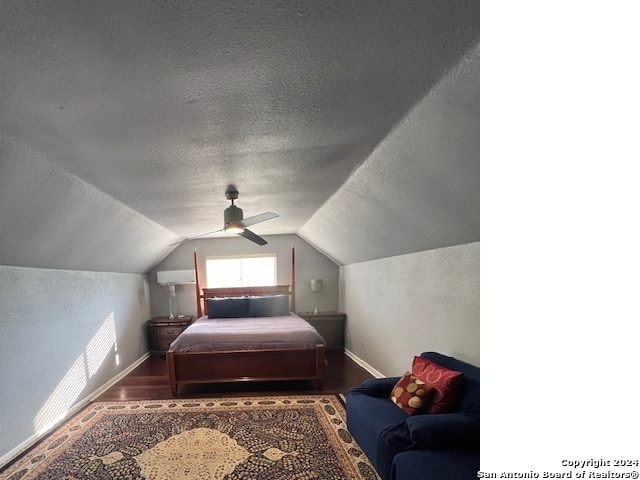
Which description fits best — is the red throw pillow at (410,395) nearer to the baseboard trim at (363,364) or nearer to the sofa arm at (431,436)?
the sofa arm at (431,436)

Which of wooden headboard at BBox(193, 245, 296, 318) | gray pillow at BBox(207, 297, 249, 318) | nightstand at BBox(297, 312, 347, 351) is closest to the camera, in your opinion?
gray pillow at BBox(207, 297, 249, 318)

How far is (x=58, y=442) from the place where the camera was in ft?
8.14

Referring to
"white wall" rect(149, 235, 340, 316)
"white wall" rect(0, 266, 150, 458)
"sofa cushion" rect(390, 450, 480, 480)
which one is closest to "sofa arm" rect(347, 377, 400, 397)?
"sofa cushion" rect(390, 450, 480, 480)

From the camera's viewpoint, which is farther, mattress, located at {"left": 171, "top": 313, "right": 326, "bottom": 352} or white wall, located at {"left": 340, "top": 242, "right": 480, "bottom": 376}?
mattress, located at {"left": 171, "top": 313, "right": 326, "bottom": 352}

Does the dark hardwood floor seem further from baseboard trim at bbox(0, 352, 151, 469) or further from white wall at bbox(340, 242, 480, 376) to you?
white wall at bbox(340, 242, 480, 376)

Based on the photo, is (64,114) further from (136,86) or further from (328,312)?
(328,312)

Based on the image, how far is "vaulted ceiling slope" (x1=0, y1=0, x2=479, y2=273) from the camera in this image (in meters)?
0.90

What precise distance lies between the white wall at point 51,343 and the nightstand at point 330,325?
276cm

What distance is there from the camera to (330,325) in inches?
204

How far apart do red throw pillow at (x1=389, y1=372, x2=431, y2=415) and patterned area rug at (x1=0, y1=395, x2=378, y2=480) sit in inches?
19.5

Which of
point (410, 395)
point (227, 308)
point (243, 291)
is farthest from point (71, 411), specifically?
point (410, 395)
